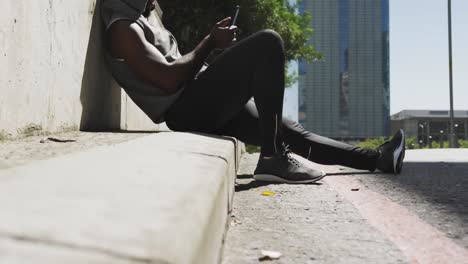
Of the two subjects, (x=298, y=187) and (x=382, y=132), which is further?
(x=382, y=132)

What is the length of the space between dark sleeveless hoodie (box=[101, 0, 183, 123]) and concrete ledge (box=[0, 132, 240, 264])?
1916 millimetres

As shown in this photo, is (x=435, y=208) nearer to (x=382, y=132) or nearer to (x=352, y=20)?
(x=382, y=132)

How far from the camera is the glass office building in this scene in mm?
113938

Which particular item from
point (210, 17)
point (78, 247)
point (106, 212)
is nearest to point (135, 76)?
point (106, 212)

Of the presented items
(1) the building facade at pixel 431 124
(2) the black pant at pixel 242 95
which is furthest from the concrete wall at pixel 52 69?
(1) the building facade at pixel 431 124

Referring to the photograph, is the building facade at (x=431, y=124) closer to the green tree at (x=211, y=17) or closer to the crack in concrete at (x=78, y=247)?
the green tree at (x=211, y=17)

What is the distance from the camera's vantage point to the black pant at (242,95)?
2.92 meters

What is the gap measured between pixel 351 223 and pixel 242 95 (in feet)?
4.13

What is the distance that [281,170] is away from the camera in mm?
2973

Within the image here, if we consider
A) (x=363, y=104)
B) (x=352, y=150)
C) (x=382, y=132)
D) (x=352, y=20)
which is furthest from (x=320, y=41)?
(x=352, y=150)

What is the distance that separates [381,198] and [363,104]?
114792 mm

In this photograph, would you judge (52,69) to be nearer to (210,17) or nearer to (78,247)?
(78,247)

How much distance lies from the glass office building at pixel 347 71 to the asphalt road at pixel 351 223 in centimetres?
11133

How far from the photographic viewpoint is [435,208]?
2.37 m
